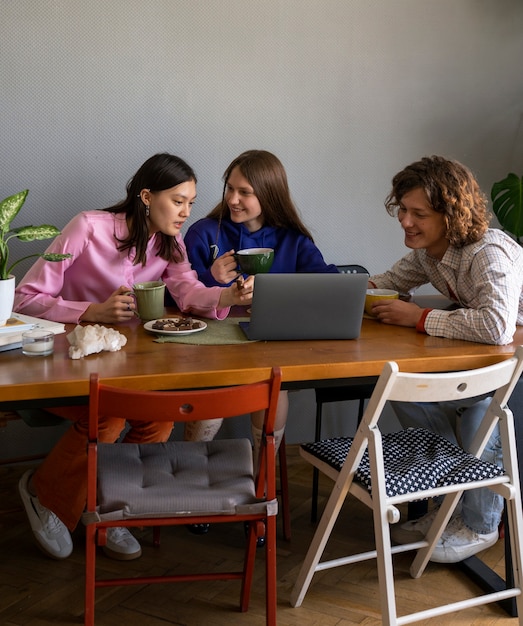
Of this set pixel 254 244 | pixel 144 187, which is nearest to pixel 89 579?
pixel 144 187

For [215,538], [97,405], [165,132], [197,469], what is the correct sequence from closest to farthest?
1. [97,405]
2. [197,469]
3. [215,538]
4. [165,132]

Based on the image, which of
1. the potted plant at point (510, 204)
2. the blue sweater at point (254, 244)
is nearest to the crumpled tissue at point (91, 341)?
the blue sweater at point (254, 244)

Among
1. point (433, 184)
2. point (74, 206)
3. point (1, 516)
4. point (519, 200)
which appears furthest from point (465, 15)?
point (1, 516)

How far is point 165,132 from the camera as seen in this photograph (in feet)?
10.1

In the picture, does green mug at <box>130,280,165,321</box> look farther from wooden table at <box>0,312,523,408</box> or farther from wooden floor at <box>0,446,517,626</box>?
wooden floor at <box>0,446,517,626</box>

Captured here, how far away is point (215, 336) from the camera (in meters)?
2.25

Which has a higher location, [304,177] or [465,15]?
[465,15]

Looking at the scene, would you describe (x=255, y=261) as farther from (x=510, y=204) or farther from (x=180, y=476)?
(x=510, y=204)

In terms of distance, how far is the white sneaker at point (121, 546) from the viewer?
244 cm

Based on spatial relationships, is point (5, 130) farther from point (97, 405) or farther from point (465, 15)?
point (465, 15)

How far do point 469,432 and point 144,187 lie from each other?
1292 millimetres

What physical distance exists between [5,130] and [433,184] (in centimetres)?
156

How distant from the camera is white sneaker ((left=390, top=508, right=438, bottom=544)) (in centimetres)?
252

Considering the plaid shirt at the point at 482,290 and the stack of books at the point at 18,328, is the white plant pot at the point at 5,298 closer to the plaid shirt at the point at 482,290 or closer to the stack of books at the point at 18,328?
the stack of books at the point at 18,328
